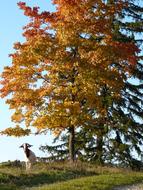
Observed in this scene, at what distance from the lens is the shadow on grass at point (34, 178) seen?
24431 mm

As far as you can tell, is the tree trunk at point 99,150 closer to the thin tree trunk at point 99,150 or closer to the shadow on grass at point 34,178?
the thin tree trunk at point 99,150

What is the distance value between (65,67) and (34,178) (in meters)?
9.63

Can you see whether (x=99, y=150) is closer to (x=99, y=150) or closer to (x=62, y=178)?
(x=99, y=150)

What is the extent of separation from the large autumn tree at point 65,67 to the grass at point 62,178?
3.96 metres

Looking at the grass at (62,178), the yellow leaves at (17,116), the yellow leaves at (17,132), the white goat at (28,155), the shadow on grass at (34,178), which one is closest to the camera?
the grass at (62,178)

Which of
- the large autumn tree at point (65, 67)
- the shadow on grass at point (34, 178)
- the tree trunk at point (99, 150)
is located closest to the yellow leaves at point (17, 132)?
the large autumn tree at point (65, 67)

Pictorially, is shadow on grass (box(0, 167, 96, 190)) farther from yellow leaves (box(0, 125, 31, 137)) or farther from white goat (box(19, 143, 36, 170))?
yellow leaves (box(0, 125, 31, 137))

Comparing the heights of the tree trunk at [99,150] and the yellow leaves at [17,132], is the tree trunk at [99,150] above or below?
below

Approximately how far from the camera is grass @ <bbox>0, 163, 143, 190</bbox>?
76.0ft

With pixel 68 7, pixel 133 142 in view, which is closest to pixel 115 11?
pixel 68 7

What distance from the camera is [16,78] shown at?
34719 mm

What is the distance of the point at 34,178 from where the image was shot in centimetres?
2616

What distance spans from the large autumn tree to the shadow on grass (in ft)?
19.0

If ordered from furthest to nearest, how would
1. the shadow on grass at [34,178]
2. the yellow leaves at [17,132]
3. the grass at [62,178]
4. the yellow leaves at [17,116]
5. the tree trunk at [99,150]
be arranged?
the tree trunk at [99,150], the yellow leaves at [17,132], the yellow leaves at [17,116], the shadow on grass at [34,178], the grass at [62,178]
